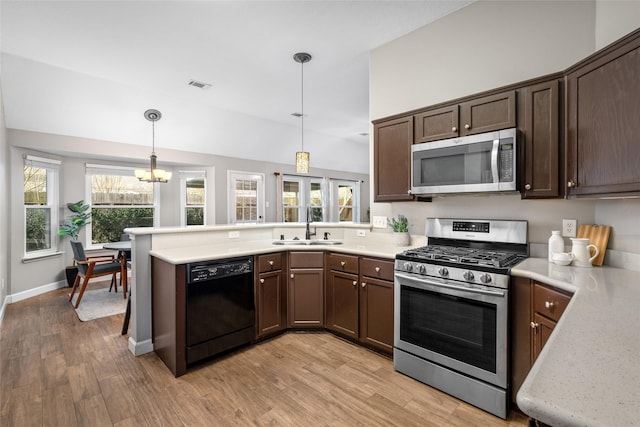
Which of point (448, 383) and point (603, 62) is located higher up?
point (603, 62)

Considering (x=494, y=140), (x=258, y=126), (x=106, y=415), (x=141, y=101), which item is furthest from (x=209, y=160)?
(x=494, y=140)

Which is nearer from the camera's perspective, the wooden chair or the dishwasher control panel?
the dishwasher control panel

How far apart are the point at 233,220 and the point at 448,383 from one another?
5.28 m

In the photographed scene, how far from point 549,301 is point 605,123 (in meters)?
1.03

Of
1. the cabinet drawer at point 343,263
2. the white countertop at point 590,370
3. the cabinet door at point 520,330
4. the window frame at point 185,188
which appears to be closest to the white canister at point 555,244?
the cabinet door at point 520,330

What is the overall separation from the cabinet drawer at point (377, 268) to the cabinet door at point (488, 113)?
Result: 1.22 metres

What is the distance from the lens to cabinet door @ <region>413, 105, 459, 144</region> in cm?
248

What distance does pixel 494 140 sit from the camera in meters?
2.20

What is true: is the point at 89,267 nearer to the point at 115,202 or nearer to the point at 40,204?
the point at 40,204

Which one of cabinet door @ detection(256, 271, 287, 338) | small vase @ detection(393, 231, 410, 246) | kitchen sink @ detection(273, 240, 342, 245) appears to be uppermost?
small vase @ detection(393, 231, 410, 246)

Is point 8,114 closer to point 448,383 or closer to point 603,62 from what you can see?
point 448,383

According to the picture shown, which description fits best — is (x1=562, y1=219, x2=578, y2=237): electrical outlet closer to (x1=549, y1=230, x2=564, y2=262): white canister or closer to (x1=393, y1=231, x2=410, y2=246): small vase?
(x1=549, y1=230, x2=564, y2=262): white canister

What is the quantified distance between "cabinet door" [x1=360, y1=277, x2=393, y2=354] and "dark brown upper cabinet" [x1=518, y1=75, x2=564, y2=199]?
4.15ft

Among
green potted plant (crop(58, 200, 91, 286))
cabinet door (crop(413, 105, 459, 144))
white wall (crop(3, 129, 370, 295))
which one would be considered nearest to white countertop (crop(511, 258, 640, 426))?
cabinet door (crop(413, 105, 459, 144))
